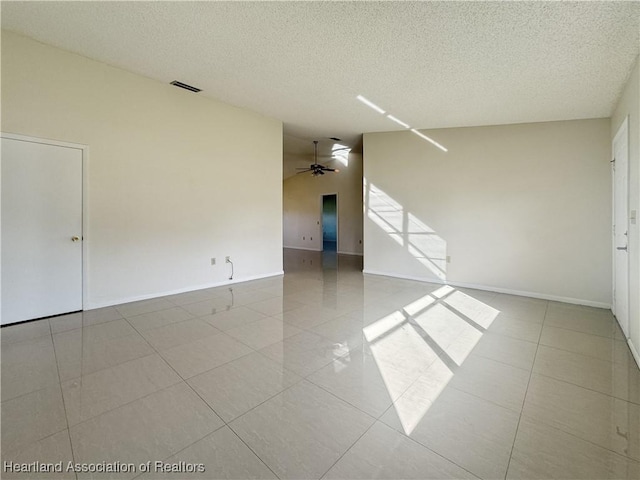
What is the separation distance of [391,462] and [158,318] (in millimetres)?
3051

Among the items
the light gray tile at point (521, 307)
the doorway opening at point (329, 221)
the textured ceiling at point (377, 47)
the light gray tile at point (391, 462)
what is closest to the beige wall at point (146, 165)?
the textured ceiling at point (377, 47)

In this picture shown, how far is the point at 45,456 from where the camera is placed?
140 cm

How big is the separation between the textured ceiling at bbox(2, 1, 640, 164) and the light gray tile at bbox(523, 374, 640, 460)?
2920 millimetres

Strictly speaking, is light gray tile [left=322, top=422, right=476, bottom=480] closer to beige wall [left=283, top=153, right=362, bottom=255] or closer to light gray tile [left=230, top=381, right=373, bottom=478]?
light gray tile [left=230, top=381, right=373, bottom=478]

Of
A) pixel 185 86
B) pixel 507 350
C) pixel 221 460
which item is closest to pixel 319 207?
pixel 185 86

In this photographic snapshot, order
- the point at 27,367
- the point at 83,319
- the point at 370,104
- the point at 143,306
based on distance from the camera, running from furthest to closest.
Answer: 1. the point at 370,104
2. the point at 143,306
3. the point at 83,319
4. the point at 27,367

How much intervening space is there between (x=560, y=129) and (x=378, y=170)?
3.03 meters

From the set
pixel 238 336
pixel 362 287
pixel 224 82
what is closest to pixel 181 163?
pixel 224 82

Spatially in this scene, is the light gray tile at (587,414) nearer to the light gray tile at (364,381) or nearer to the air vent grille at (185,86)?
the light gray tile at (364,381)

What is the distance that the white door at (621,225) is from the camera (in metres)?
3.06

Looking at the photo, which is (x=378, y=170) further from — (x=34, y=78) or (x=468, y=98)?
(x=34, y=78)

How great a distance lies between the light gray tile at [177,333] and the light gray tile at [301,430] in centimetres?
138

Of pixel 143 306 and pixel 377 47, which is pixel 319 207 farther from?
pixel 377 47

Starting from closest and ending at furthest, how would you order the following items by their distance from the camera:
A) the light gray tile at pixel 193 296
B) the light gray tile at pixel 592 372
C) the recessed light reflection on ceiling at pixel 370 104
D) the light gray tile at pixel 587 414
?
the light gray tile at pixel 587 414
the light gray tile at pixel 592 372
the light gray tile at pixel 193 296
the recessed light reflection on ceiling at pixel 370 104
